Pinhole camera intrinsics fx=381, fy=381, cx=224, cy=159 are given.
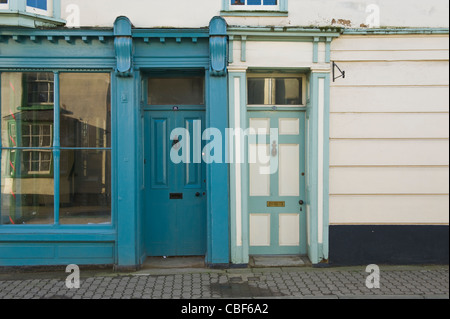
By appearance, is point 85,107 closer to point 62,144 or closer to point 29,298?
point 62,144

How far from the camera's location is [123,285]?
559 cm

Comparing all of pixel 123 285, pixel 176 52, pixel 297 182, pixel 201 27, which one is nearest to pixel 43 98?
pixel 176 52

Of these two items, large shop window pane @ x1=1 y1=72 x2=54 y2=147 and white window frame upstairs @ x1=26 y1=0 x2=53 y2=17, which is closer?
white window frame upstairs @ x1=26 y1=0 x2=53 y2=17

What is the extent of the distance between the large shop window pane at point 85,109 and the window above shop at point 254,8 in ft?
7.61

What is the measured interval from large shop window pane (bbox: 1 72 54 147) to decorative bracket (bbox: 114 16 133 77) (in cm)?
128

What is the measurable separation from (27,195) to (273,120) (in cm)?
437

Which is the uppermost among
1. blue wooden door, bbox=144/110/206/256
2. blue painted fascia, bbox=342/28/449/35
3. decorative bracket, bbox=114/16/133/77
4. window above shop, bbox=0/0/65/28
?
window above shop, bbox=0/0/65/28

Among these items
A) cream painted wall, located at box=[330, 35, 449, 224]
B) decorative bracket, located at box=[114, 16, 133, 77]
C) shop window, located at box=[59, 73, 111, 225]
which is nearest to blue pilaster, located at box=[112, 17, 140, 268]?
decorative bracket, located at box=[114, 16, 133, 77]

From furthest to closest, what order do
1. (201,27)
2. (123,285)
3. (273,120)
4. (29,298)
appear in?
(273,120)
(201,27)
(123,285)
(29,298)

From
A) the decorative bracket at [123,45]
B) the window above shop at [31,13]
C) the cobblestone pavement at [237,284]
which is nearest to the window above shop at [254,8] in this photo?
the decorative bracket at [123,45]

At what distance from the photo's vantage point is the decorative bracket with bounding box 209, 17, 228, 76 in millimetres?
6035

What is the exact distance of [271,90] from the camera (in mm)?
6688

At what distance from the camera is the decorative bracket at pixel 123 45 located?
5.98 metres

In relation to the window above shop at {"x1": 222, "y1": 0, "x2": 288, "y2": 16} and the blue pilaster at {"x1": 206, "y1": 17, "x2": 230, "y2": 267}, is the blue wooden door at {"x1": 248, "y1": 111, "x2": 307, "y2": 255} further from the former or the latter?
the window above shop at {"x1": 222, "y1": 0, "x2": 288, "y2": 16}
